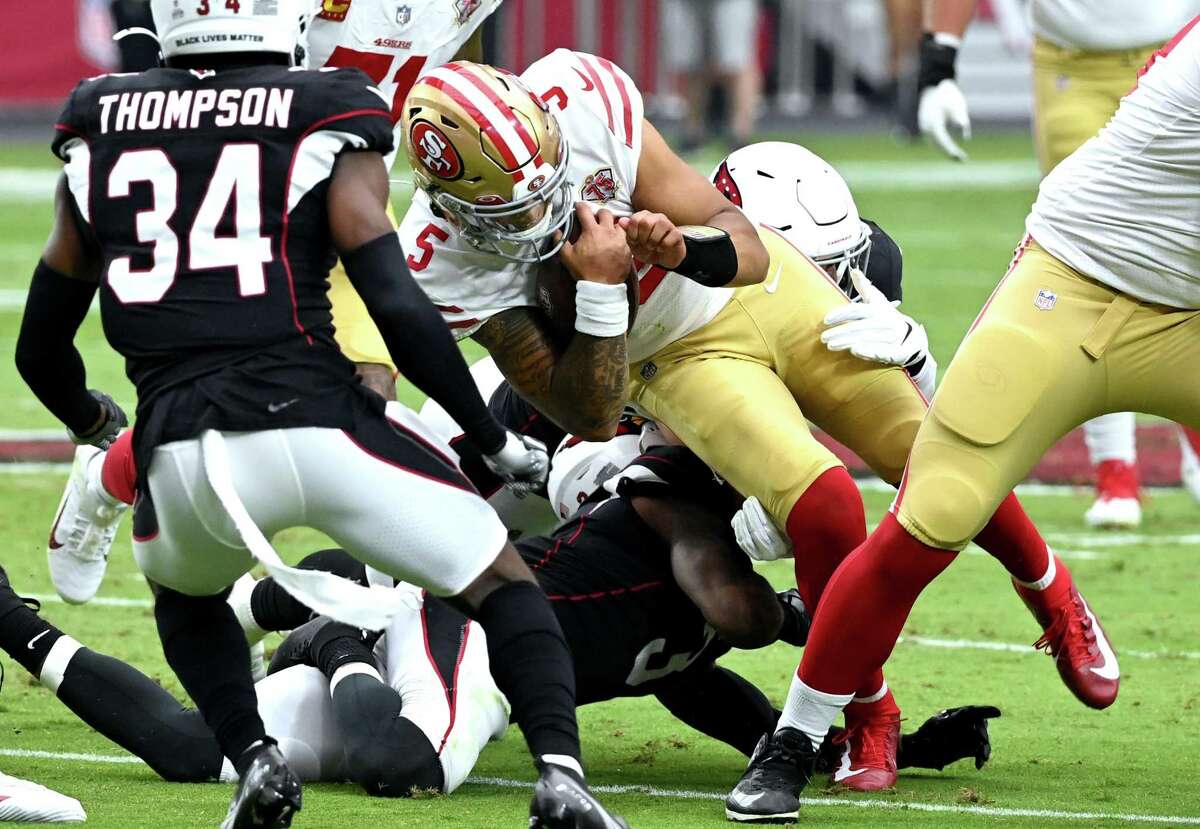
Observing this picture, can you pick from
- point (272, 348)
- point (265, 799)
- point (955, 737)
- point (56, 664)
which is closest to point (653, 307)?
point (955, 737)

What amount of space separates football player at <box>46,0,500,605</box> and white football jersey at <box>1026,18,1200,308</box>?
1.60m

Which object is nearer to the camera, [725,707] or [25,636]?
[25,636]

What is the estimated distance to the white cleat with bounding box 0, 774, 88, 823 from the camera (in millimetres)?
3523

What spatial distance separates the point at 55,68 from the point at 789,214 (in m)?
15.4

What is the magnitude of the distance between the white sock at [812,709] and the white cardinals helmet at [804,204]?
1.27 m

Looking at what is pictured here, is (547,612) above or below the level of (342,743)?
above

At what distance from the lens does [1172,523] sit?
6.71m

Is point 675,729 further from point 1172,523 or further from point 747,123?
point 747,123

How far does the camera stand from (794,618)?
14.6ft

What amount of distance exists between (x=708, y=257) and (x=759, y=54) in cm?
1619

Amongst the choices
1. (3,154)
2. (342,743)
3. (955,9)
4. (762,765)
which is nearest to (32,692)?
(342,743)

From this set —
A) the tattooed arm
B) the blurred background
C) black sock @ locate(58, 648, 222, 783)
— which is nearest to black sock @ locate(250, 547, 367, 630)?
black sock @ locate(58, 648, 222, 783)

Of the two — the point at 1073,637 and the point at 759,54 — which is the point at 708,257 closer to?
the point at 1073,637

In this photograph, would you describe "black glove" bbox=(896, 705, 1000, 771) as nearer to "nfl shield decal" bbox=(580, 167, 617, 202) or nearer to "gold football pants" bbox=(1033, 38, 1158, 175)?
"nfl shield decal" bbox=(580, 167, 617, 202)
